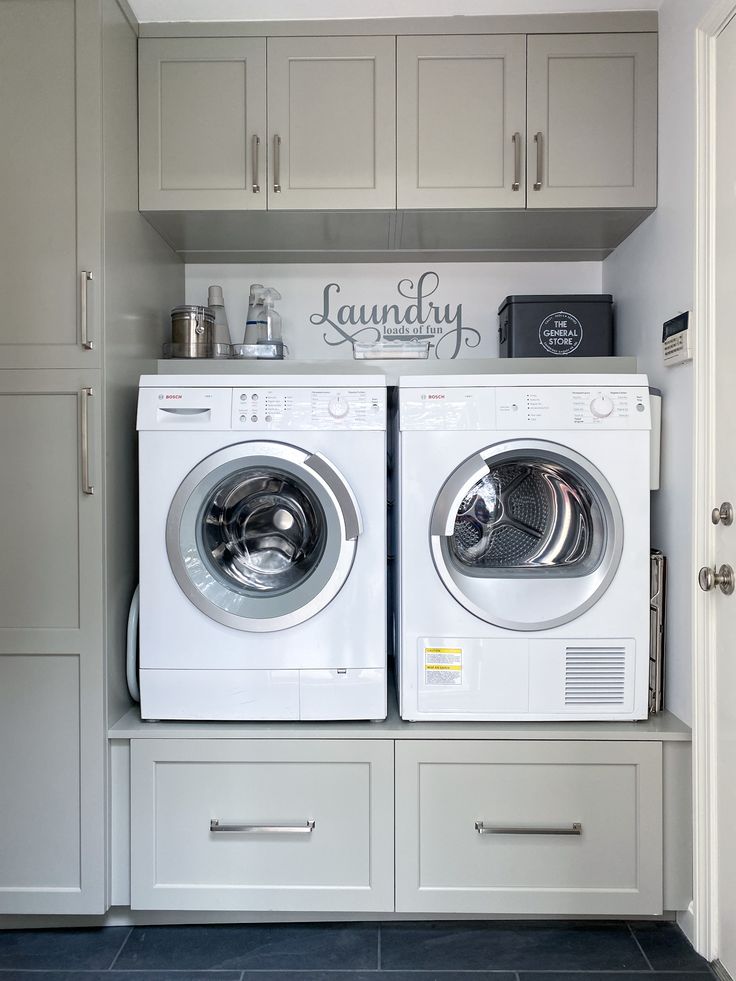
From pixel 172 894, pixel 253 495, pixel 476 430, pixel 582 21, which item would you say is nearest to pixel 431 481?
pixel 476 430

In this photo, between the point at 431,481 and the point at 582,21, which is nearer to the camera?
the point at 431,481

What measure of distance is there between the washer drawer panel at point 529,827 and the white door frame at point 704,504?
0.11 m

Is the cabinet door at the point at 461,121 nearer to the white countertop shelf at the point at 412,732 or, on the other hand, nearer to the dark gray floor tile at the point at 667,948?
the white countertop shelf at the point at 412,732

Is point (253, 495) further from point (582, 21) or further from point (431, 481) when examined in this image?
point (582, 21)

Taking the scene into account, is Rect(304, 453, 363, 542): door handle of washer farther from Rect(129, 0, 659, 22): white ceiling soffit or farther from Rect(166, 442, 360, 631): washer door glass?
Rect(129, 0, 659, 22): white ceiling soffit

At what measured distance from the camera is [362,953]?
1.81 metres

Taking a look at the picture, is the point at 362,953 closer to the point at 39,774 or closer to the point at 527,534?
the point at 39,774

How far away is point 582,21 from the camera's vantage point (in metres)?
2.10

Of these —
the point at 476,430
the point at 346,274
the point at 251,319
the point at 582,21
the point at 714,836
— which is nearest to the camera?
the point at 714,836

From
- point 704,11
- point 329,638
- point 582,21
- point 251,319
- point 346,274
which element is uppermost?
point 582,21

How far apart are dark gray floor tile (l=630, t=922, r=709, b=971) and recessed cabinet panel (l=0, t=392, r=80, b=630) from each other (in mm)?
1670

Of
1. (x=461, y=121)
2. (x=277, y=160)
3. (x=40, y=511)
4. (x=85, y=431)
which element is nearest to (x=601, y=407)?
(x=461, y=121)

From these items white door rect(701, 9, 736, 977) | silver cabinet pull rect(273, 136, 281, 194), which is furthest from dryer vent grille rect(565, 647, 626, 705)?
silver cabinet pull rect(273, 136, 281, 194)

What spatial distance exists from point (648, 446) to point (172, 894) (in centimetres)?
170
